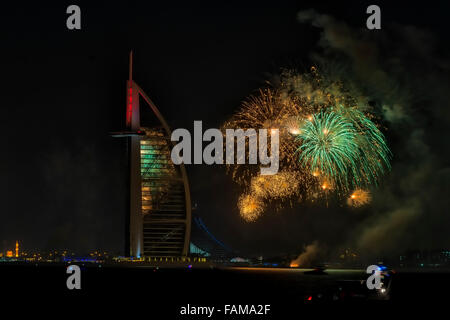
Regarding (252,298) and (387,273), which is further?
(252,298)

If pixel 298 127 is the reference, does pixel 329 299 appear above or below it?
below

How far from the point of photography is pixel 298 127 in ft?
278
